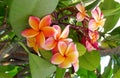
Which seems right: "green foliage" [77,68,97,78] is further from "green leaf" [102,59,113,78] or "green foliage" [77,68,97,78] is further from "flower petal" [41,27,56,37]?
"flower petal" [41,27,56,37]

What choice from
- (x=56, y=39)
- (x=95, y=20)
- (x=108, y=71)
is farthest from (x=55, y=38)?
(x=108, y=71)

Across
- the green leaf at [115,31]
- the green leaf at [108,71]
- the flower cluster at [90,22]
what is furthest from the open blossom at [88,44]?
the green leaf at [108,71]

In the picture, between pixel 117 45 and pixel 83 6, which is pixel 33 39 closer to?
pixel 83 6

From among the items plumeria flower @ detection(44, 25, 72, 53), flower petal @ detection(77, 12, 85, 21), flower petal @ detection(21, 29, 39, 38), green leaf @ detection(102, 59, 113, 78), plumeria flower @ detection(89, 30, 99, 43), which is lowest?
green leaf @ detection(102, 59, 113, 78)

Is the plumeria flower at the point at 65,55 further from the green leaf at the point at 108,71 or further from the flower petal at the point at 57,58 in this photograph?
the green leaf at the point at 108,71

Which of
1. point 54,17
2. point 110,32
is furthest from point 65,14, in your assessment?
point 110,32

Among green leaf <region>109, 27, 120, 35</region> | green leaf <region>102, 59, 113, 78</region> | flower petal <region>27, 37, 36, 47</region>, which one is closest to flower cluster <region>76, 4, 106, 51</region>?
flower petal <region>27, 37, 36, 47</region>

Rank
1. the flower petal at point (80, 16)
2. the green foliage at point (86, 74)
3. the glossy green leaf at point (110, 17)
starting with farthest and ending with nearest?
the green foliage at point (86, 74) < the glossy green leaf at point (110, 17) < the flower petal at point (80, 16)
